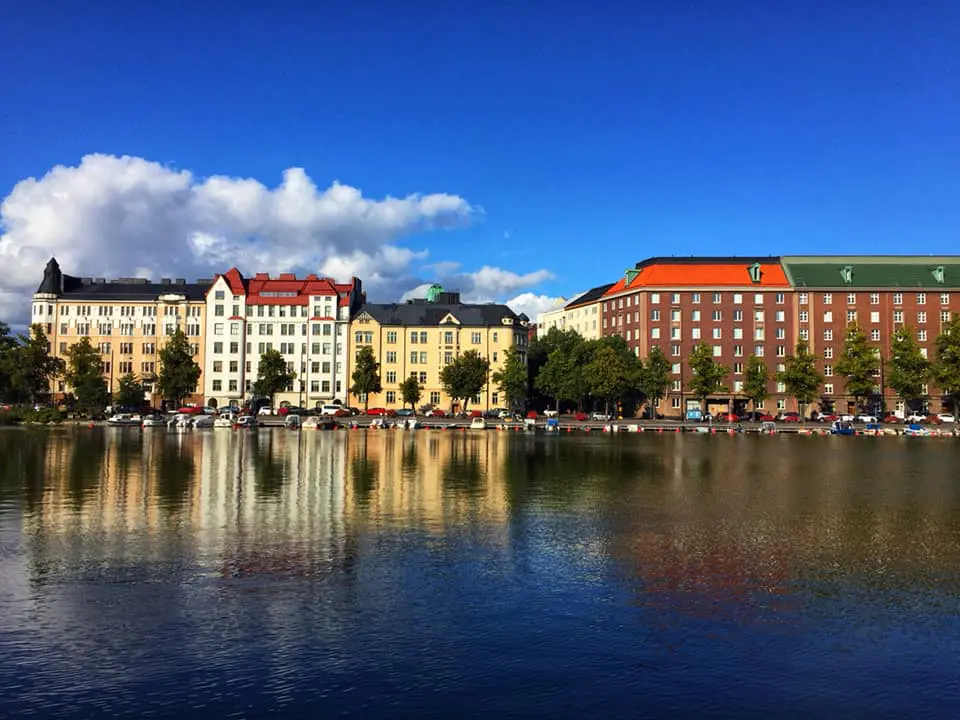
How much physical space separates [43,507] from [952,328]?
441 ft

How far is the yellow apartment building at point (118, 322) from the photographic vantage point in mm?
158375

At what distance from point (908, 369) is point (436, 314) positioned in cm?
8247

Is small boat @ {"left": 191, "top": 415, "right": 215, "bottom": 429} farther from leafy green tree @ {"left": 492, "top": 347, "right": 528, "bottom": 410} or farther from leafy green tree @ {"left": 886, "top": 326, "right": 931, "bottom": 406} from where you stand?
leafy green tree @ {"left": 886, "top": 326, "right": 931, "bottom": 406}

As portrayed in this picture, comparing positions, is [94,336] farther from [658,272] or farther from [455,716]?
[455,716]

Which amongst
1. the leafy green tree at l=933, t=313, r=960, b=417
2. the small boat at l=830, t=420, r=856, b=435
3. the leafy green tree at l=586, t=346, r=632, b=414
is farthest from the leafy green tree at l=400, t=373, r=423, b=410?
the leafy green tree at l=933, t=313, r=960, b=417

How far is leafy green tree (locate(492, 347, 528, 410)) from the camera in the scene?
147 metres

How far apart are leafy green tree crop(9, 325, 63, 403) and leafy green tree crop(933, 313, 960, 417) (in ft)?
465

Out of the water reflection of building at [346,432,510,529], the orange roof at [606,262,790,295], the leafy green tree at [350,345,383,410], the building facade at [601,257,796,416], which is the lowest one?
the water reflection of building at [346,432,510,529]

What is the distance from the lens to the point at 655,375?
5468 inches

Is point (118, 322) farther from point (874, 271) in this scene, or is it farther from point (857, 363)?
point (874, 271)

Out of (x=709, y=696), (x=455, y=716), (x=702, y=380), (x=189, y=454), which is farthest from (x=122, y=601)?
A: (x=702, y=380)

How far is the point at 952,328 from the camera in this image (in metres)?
132

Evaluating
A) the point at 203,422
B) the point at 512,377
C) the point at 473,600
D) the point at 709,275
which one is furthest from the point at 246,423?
the point at 473,600

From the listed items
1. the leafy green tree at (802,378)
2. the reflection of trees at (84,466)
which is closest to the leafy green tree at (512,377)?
the leafy green tree at (802,378)
